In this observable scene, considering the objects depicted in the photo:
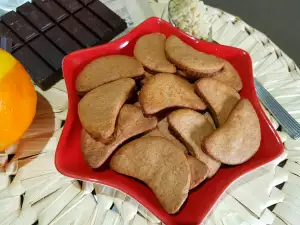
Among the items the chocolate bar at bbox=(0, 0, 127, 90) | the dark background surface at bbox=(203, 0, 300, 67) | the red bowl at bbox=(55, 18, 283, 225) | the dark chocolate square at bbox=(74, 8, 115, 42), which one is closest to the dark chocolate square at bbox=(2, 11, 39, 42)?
the chocolate bar at bbox=(0, 0, 127, 90)

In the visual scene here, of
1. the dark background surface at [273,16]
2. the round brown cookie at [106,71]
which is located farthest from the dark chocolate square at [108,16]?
the dark background surface at [273,16]

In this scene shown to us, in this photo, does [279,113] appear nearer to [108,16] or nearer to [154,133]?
[154,133]

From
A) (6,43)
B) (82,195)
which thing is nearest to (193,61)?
(82,195)

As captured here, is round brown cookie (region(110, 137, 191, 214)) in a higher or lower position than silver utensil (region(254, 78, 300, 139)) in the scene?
higher

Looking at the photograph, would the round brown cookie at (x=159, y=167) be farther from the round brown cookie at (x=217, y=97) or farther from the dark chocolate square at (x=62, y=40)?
the dark chocolate square at (x=62, y=40)

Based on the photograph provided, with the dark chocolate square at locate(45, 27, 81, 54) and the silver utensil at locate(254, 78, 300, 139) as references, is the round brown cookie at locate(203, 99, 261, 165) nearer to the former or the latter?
the silver utensil at locate(254, 78, 300, 139)

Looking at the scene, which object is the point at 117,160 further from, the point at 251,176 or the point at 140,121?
the point at 251,176

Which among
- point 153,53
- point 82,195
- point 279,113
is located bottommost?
point 279,113

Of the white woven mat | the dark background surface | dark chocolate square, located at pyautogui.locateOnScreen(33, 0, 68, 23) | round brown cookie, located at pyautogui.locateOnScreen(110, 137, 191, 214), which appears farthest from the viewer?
the dark background surface
